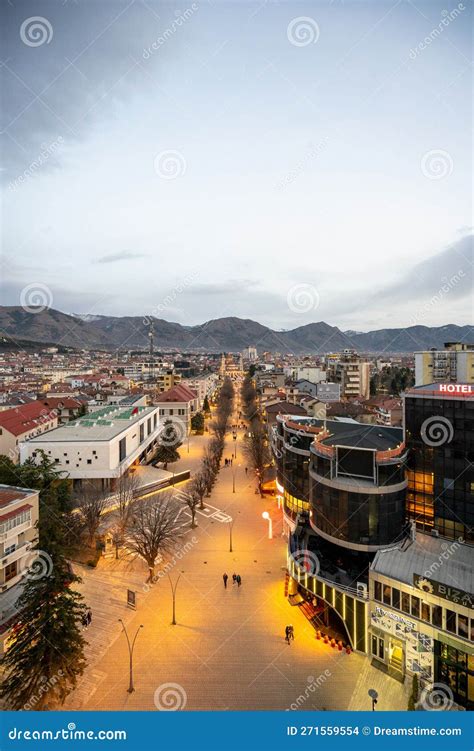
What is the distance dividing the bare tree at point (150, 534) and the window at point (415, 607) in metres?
14.0

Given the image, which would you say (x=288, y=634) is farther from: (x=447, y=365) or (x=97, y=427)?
(x=447, y=365)

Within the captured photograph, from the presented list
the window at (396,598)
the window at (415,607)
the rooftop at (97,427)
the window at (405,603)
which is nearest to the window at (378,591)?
the window at (396,598)

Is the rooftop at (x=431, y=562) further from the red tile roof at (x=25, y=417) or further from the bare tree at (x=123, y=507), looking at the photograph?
the red tile roof at (x=25, y=417)

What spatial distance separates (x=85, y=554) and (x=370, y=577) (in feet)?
59.6

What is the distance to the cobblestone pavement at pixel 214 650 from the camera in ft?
45.9

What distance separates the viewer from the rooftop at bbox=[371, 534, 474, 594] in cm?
1495

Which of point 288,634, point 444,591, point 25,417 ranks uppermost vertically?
point 25,417

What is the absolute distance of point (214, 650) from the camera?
A: 53.6 feet

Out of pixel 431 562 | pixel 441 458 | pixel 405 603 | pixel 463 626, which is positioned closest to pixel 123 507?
pixel 405 603

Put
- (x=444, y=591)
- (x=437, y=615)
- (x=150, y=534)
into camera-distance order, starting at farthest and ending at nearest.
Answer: (x=150, y=534) → (x=437, y=615) → (x=444, y=591)

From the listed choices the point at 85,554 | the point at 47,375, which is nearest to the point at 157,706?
the point at 85,554

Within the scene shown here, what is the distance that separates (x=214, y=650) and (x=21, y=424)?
39.8m

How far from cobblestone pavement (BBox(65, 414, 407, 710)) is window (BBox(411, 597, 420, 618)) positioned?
295 centimetres

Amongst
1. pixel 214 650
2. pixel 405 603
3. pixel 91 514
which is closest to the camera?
pixel 405 603
